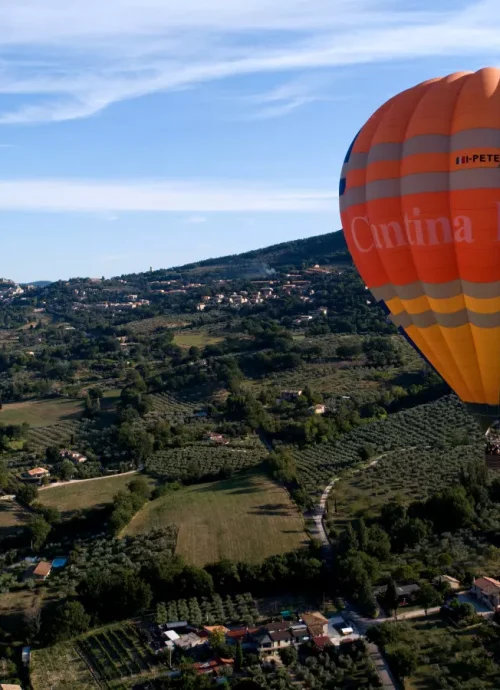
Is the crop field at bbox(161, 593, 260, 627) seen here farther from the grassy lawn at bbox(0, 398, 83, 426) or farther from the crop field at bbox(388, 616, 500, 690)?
the grassy lawn at bbox(0, 398, 83, 426)

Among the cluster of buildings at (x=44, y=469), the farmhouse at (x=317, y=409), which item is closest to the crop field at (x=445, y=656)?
the cluster of buildings at (x=44, y=469)

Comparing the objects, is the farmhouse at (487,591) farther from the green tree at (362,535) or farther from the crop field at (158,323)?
the crop field at (158,323)

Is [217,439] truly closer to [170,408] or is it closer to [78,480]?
[78,480]

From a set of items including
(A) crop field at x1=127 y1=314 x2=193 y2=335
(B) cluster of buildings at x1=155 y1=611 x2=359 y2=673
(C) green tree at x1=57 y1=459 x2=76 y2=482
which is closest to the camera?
(B) cluster of buildings at x1=155 y1=611 x2=359 y2=673

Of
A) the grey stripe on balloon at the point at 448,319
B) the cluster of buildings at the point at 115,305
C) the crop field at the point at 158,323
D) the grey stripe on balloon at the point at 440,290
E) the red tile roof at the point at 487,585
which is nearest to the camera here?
the grey stripe on balloon at the point at 440,290

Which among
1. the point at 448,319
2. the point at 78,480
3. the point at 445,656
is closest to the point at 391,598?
the point at 445,656

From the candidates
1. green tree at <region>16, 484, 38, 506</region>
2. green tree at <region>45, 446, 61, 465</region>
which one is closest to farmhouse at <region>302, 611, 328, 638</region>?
green tree at <region>16, 484, 38, 506</region>
